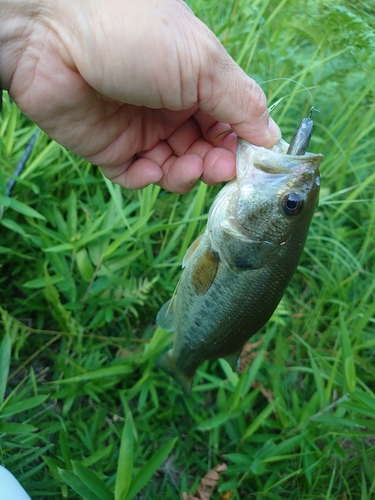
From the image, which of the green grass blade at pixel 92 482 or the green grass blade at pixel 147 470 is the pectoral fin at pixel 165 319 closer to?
the green grass blade at pixel 147 470

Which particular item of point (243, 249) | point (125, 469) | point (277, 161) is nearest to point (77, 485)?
point (125, 469)

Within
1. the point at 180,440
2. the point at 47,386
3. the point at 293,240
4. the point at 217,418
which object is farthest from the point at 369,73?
the point at 47,386

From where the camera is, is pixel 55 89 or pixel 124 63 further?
pixel 55 89

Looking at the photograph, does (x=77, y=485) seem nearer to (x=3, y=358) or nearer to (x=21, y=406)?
(x=21, y=406)

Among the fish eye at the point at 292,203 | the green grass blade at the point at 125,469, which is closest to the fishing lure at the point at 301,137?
the fish eye at the point at 292,203

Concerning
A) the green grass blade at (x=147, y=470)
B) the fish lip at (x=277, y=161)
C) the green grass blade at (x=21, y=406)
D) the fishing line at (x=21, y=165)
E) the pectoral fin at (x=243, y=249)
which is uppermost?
the fish lip at (x=277, y=161)

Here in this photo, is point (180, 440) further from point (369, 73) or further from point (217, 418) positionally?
point (369, 73)

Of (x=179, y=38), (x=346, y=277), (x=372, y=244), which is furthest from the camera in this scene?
(x=372, y=244)
